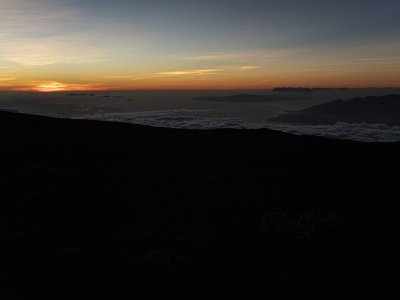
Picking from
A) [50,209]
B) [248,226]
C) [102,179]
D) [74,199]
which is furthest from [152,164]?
[248,226]

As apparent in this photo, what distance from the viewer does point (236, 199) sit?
13.0m

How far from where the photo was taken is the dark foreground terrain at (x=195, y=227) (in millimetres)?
6816

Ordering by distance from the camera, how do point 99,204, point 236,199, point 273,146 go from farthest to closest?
point 273,146 < point 236,199 < point 99,204

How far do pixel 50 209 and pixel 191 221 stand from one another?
5.22 m

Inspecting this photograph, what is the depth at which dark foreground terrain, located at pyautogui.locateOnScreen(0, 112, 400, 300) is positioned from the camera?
682 cm

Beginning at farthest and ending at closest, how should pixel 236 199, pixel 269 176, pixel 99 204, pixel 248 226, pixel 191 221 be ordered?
1. pixel 269 176
2. pixel 236 199
3. pixel 99 204
4. pixel 191 221
5. pixel 248 226

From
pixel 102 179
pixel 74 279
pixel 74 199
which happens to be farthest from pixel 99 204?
pixel 74 279

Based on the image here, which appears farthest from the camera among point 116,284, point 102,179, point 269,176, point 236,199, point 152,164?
point 152,164

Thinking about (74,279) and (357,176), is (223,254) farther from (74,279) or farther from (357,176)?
(357,176)

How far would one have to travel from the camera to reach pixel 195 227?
10.3 m

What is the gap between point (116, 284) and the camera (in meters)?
6.99

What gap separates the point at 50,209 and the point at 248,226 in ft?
23.6

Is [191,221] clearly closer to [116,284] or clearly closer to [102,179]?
[116,284]

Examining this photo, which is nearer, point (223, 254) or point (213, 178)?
point (223, 254)
